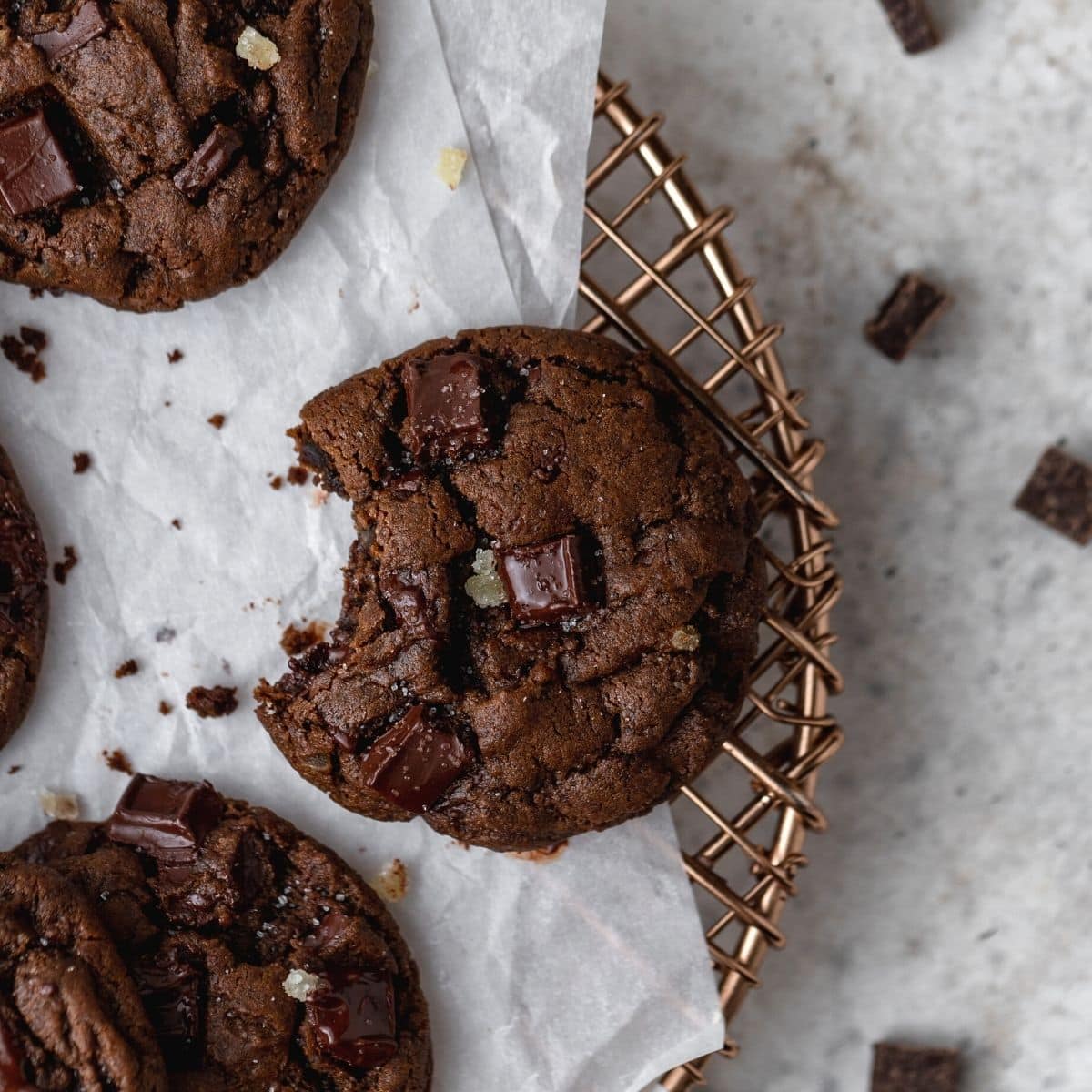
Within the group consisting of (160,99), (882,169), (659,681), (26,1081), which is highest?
(882,169)

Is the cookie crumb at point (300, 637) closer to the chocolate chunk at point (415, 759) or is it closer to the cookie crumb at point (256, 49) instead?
the chocolate chunk at point (415, 759)

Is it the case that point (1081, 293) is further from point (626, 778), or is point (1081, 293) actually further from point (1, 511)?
point (1, 511)

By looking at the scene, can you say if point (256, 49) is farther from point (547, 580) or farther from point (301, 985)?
point (301, 985)

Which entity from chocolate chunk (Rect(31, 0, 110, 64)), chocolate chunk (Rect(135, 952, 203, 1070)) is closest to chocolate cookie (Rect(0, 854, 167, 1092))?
chocolate chunk (Rect(135, 952, 203, 1070))

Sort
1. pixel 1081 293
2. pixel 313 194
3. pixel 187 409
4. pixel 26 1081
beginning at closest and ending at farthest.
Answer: pixel 26 1081 < pixel 313 194 < pixel 187 409 < pixel 1081 293

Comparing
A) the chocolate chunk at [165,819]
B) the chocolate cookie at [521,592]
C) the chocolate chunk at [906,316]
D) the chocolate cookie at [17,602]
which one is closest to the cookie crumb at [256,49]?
the chocolate cookie at [521,592]

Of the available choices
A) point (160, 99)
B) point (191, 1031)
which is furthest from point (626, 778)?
point (160, 99)
